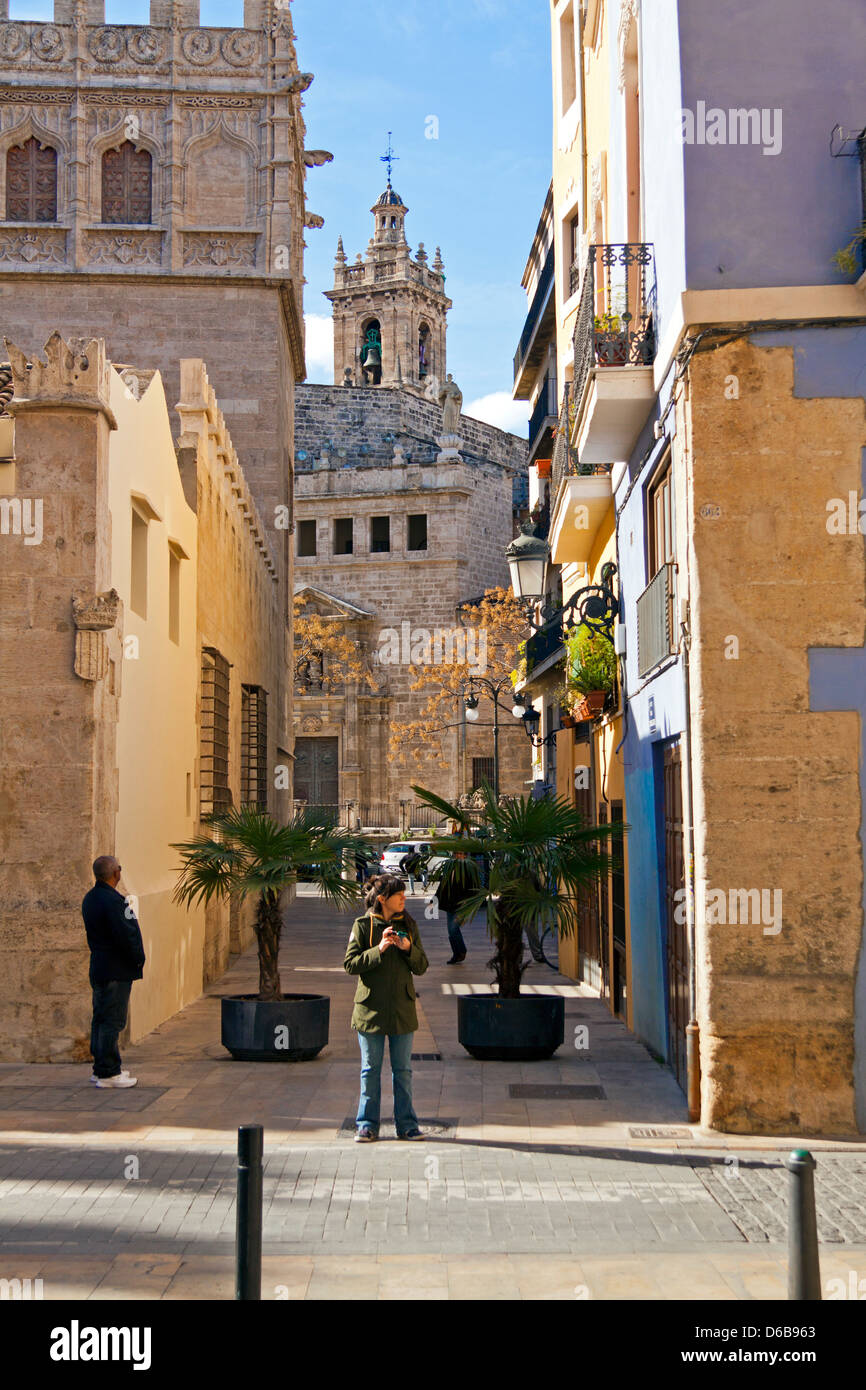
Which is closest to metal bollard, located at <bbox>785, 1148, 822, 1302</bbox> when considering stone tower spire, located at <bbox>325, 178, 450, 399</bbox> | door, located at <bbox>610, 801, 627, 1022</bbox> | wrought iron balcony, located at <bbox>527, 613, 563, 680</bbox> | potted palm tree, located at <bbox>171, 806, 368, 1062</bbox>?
potted palm tree, located at <bbox>171, 806, 368, 1062</bbox>

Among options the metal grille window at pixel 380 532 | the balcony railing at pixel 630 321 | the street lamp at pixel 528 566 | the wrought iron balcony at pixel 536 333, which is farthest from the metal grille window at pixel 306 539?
the balcony railing at pixel 630 321

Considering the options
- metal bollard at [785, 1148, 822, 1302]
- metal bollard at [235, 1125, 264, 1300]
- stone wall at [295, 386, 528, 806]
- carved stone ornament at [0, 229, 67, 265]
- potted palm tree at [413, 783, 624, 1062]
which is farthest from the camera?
stone wall at [295, 386, 528, 806]

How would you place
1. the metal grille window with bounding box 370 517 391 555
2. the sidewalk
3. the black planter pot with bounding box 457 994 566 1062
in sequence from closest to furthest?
the sidewalk → the black planter pot with bounding box 457 994 566 1062 → the metal grille window with bounding box 370 517 391 555

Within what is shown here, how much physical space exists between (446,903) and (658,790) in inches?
274

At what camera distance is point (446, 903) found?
18016mm

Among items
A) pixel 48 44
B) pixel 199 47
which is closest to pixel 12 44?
pixel 48 44

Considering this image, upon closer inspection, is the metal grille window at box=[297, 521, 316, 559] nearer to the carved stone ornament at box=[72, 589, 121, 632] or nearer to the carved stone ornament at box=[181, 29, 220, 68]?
the carved stone ornament at box=[181, 29, 220, 68]

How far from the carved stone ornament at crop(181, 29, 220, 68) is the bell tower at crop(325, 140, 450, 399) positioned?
4562 cm

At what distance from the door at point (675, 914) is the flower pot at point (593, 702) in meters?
2.89

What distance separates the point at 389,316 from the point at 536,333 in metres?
51.9

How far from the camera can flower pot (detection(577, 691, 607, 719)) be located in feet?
46.2

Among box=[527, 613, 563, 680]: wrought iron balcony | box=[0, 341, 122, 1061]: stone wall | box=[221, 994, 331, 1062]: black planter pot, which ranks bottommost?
box=[221, 994, 331, 1062]: black planter pot
